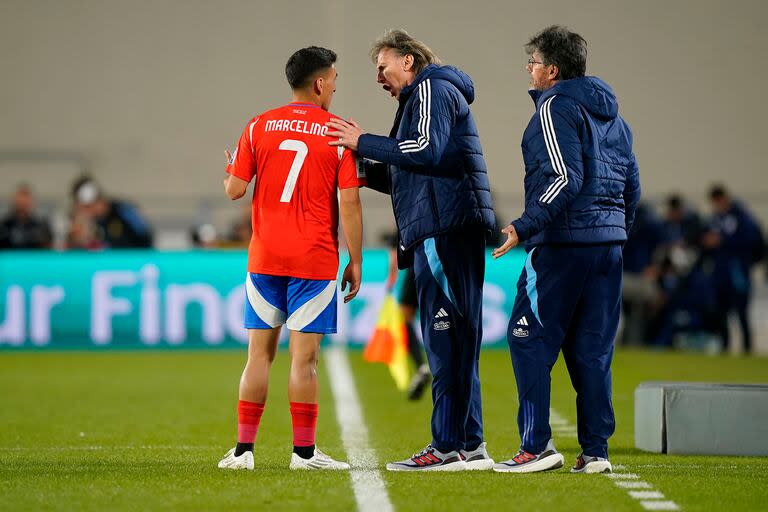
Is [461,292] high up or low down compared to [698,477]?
up

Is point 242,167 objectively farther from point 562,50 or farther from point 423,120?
point 562,50

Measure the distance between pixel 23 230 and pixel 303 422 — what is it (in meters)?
11.8

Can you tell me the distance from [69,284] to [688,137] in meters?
11.6

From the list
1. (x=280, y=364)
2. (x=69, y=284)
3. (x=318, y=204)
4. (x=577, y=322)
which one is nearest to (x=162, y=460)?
(x=318, y=204)

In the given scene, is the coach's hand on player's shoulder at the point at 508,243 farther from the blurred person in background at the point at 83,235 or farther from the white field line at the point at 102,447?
the blurred person in background at the point at 83,235

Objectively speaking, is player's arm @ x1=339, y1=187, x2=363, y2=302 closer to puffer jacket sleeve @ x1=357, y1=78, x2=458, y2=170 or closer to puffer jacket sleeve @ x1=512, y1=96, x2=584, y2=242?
puffer jacket sleeve @ x1=357, y1=78, x2=458, y2=170

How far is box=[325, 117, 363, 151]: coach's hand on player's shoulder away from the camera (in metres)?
6.11

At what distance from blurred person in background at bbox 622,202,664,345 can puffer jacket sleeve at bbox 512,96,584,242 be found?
12489 mm

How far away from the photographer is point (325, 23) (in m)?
23.2

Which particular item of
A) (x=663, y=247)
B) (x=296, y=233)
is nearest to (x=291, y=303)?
(x=296, y=233)

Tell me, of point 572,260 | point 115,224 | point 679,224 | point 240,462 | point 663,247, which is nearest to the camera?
point 572,260

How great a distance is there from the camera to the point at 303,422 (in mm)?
6172

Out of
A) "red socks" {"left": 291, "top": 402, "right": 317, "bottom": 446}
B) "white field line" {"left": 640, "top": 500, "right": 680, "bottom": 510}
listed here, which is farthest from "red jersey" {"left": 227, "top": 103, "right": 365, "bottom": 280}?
"white field line" {"left": 640, "top": 500, "right": 680, "bottom": 510}

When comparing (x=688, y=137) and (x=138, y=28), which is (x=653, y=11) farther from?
(x=138, y=28)
